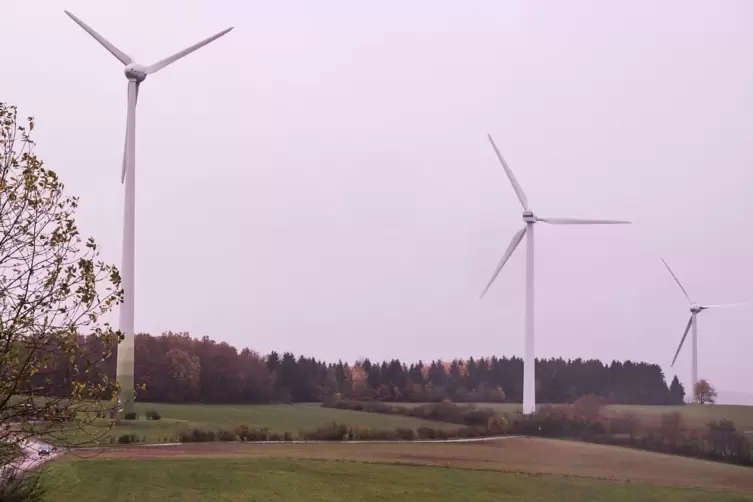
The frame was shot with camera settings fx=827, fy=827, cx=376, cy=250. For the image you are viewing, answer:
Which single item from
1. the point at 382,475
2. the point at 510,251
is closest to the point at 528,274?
the point at 510,251

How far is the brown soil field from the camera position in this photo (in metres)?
39.4

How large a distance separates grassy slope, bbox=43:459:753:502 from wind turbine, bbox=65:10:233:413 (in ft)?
27.8

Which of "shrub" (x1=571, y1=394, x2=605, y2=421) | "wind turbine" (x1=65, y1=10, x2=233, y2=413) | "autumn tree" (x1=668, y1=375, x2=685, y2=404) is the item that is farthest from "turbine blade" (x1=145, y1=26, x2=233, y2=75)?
"autumn tree" (x1=668, y1=375, x2=685, y2=404)

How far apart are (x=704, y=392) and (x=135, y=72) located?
195 feet

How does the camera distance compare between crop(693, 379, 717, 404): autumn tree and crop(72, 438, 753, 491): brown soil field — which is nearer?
crop(72, 438, 753, 491): brown soil field

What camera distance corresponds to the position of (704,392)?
78.6 m

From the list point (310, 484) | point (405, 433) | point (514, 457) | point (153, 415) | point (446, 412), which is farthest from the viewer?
point (446, 412)

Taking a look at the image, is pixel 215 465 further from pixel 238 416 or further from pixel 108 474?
pixel 238 416

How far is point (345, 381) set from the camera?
5866 centimetres

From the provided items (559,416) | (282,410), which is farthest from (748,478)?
(282,410)

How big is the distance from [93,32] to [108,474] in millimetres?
26868

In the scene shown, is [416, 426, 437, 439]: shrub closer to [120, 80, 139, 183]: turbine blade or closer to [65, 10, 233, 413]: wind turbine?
[65, 10, 233, 413]: wind turbine

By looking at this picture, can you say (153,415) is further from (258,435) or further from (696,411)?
(696,411)

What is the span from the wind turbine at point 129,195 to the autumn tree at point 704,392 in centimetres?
5387
